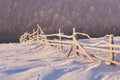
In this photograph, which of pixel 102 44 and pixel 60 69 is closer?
pixel 60 69

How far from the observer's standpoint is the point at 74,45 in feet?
41.8

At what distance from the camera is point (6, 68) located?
972 centimetres

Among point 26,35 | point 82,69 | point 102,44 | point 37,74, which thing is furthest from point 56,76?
point 26,35

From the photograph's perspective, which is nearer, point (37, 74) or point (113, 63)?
point (37, 74)

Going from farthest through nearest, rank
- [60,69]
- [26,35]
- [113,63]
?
[26,35] < [113,63] < [60,69]

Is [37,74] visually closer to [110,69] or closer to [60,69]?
[60,69]

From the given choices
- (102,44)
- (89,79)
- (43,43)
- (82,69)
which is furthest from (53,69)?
(43,43)

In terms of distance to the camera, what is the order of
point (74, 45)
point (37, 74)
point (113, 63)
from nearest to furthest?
point (37, 74), point (113, 63), point (74, 45)

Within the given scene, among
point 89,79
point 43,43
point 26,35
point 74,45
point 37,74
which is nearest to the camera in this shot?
point 89,79

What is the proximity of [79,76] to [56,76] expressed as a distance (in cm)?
58

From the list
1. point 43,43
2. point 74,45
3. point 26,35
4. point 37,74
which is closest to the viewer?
point 37,74

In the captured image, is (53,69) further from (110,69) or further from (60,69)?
(110,69)

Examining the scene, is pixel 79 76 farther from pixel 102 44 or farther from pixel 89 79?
pixel 102 44

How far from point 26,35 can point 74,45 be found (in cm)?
1558
